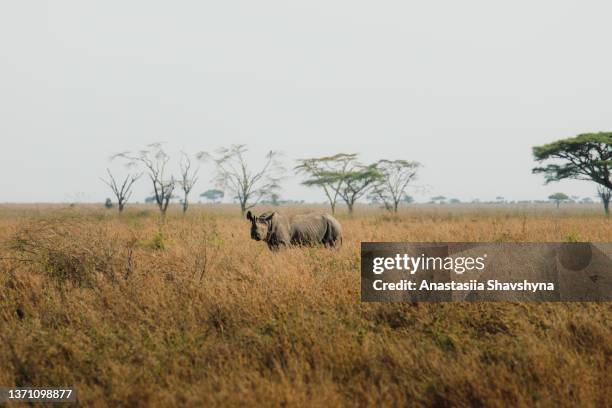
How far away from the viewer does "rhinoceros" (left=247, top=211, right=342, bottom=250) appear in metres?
9.65

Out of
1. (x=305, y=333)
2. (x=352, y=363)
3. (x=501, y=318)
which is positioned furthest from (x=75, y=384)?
(x=501, y=318)

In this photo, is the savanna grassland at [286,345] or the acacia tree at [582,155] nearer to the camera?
the savanna grassland at [286,345]

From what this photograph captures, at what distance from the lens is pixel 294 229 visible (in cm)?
1062

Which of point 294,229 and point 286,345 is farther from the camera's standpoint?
point 294,229

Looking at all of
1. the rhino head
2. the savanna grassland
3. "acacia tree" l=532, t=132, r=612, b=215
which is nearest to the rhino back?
the rhino head

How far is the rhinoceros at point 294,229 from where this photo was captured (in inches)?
380

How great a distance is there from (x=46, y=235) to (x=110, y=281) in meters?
1.98

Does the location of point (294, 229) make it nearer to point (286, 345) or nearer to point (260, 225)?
point (260, 225)

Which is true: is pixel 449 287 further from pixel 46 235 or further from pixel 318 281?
pixel 46 235

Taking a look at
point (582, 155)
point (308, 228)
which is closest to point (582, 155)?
point (582, 155)

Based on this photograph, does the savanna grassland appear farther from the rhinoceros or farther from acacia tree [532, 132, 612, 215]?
acacia tree [532, 132, 612, 215]

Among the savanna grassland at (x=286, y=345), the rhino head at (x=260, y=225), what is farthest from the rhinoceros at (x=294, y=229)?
the savanna grassland at (x=286, y=345)

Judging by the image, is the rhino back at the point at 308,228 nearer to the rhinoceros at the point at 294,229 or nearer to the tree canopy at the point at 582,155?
the rhinoceros at the point at 294,229

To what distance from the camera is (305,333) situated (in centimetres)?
409
